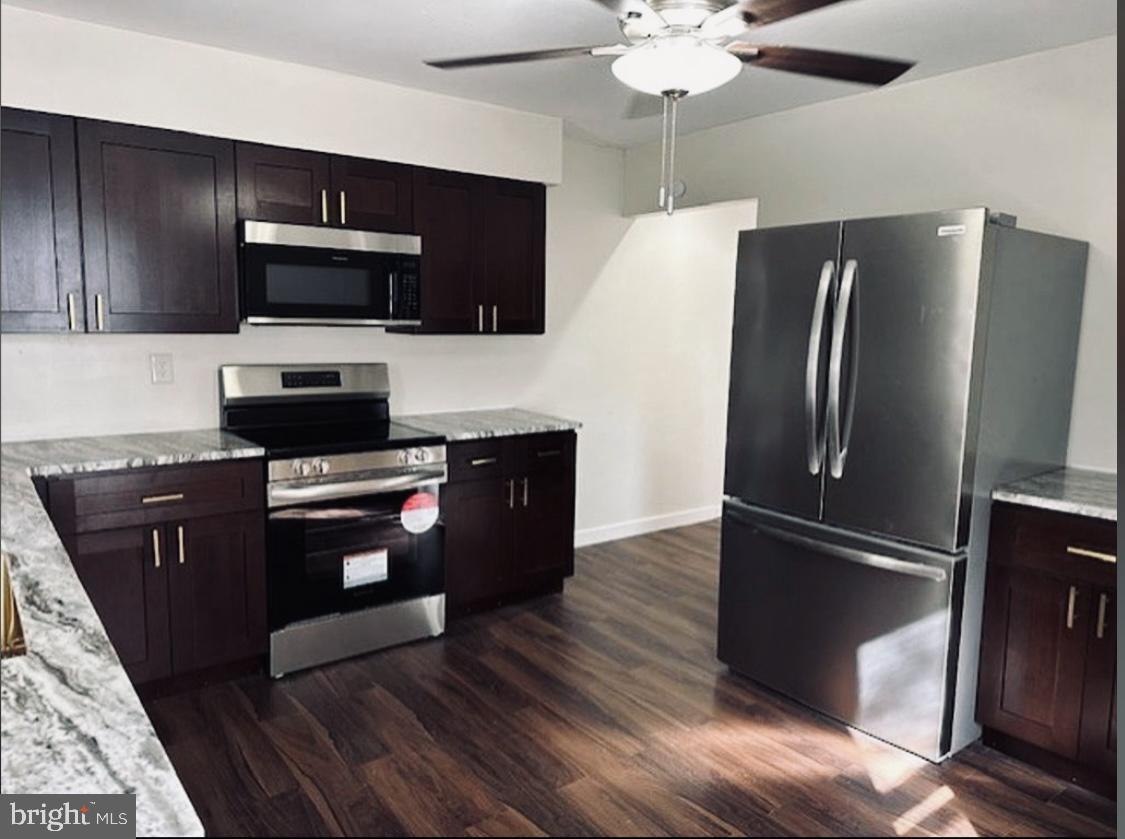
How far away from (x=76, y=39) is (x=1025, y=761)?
3.92 metres

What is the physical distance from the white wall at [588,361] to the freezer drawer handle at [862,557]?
1.87 m

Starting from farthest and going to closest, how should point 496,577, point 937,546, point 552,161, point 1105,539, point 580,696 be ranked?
point 552,161 → point 496,577 → point 580,696 → point 937,546 → point 1105,539

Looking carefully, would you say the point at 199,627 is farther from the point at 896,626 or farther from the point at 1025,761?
the point at 1025,761

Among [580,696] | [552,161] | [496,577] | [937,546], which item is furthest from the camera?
[552,161]

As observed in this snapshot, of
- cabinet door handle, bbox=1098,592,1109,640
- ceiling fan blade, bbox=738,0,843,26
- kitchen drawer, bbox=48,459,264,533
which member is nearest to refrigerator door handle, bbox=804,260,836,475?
cabinet door handle, bbox=1098,592,1109,640

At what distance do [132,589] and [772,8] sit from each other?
8.55 feet

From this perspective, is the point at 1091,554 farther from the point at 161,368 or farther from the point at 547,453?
the point at 161,368

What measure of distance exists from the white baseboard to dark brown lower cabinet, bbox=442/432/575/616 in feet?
2.65

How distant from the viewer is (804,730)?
103 inches

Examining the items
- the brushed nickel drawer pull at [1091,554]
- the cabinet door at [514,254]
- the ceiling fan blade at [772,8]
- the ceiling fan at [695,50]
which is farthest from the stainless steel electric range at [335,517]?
the brushed nickel drawer pull at [1091,554]

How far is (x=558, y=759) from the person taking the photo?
7.97ft

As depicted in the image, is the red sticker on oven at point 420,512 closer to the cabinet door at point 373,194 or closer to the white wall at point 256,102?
the cabinet door at point 373,194

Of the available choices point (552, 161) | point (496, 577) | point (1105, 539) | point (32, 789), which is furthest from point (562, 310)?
point (32, 789)

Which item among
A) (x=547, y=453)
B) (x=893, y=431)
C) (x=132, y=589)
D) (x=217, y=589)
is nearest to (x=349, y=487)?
(x=217, y=589)
